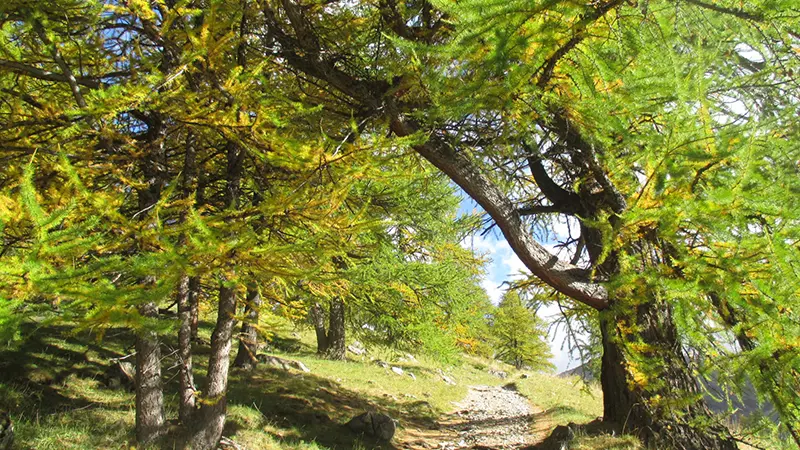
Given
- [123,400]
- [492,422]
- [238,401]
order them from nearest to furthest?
[123,400]
[238,401]
[492,422]

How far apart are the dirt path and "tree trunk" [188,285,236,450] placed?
389cm

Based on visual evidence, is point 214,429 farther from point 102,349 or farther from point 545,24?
point 102,349

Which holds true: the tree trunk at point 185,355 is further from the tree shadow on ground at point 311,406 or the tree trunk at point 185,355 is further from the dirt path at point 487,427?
the dirt path at point 487,427

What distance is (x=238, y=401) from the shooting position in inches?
310

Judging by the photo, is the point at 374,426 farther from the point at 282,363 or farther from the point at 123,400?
the point at 282,363

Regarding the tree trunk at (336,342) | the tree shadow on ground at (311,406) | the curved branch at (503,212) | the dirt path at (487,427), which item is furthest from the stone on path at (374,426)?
the tree trunk at (336,342)

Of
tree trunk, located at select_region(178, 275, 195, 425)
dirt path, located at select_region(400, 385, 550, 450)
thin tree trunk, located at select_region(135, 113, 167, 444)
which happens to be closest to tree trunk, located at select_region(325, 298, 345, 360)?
dirt path, located at select_region(400, 385, 550, 450)

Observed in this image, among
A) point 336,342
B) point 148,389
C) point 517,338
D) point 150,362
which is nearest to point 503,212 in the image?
point 150,362

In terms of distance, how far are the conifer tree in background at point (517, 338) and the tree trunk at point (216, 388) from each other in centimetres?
2555

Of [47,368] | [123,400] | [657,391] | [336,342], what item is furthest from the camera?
[336,342]

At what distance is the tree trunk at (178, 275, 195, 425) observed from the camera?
188 inches

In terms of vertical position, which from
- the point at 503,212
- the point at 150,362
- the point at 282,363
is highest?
the point at 503,212

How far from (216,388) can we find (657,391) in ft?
16.9

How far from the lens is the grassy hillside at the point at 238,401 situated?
5.42m
